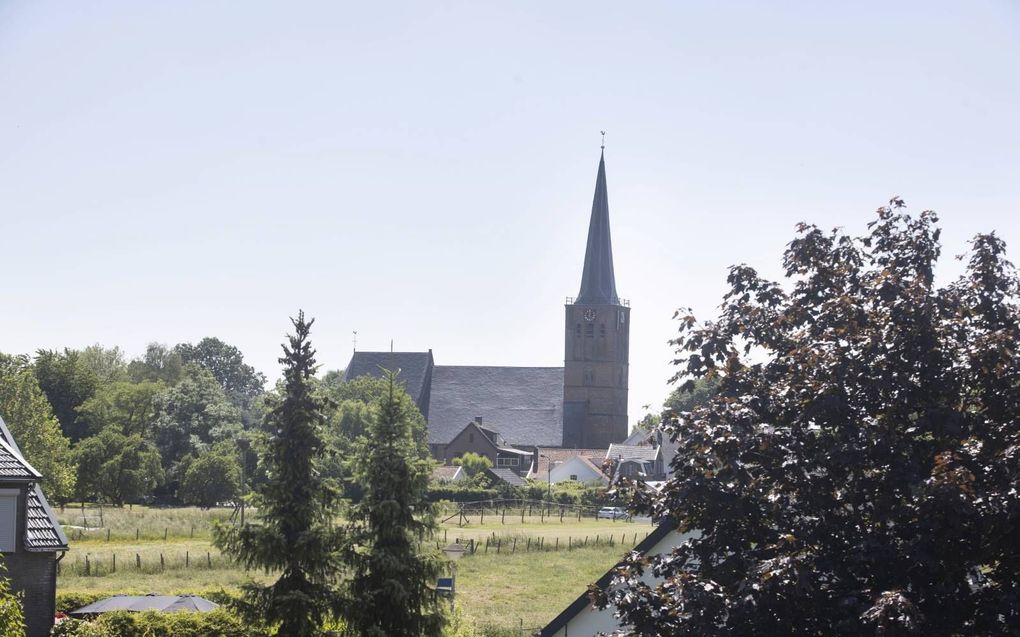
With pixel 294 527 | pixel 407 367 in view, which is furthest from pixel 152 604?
pixel 407 367

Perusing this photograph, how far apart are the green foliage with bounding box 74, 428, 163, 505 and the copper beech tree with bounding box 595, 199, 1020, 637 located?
62496 mm

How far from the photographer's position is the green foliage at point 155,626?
22.8 meters

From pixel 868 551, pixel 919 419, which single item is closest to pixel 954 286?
pixel 919 419

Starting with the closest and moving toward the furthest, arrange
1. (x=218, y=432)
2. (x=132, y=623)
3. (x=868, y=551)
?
(x=868, y=551), (x=132, y=623), (x=218, y=432)

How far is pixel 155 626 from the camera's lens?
75.8 ft

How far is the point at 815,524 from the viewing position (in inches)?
392

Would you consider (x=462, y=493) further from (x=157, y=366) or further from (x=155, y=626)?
(x=157, y=366)

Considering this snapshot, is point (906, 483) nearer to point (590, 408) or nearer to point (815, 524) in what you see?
point (815, 524)

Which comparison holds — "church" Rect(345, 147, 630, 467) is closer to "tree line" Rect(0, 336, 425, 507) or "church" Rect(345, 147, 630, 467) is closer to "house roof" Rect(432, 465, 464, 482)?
"house roof" Rect(432, 465, 464, 482)

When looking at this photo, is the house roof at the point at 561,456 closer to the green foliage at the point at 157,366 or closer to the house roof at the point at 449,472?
the house roof at the point at 449,472

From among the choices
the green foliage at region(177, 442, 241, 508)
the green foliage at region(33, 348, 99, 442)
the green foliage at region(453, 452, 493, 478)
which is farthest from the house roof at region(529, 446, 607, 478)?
the green foliage at region(33, 348, 99, 442)

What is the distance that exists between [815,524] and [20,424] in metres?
56.2

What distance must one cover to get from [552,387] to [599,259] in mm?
15418

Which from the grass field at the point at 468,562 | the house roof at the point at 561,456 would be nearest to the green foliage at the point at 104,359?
the house roof at the point at 561,456
